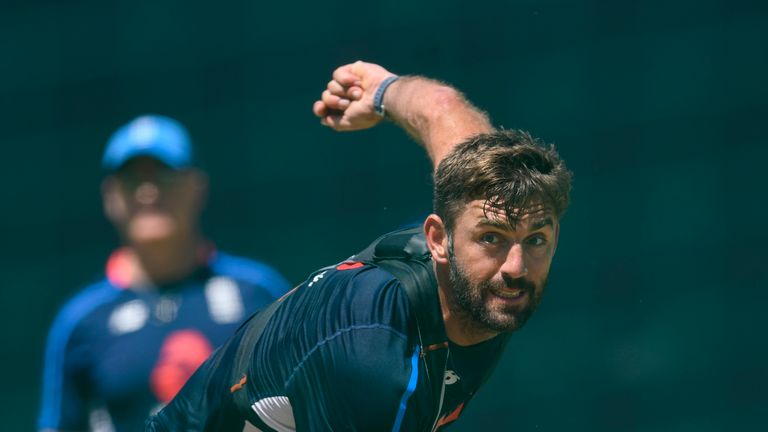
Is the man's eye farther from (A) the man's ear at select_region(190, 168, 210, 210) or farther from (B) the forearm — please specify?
(A) the man's ear at select_region(190, 168, 210, 210)

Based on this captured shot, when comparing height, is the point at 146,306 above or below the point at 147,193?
below

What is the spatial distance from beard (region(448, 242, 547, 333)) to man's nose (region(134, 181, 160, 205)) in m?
1.39

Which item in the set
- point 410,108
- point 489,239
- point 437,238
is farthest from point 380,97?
point 489,239

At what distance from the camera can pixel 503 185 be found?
2.22 metres

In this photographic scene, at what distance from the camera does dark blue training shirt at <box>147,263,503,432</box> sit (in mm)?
2207

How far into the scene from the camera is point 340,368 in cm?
222

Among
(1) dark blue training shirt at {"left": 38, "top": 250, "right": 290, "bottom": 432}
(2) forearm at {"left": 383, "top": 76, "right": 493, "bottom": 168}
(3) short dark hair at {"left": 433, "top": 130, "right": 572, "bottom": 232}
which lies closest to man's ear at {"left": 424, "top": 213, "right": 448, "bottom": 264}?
(3) short dark hair at {"left": 433, "top": 130, "right": 572, "bottom": 232}

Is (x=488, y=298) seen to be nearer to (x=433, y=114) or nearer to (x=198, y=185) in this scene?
(x=433, y=114)

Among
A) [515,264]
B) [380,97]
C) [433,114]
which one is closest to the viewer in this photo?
[515,264]

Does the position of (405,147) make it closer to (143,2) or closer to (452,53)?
(452,53)

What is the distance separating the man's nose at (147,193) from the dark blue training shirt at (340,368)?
3.37 feet

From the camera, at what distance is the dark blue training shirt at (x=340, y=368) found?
2.21 metres

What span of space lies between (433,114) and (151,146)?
3.76 feet

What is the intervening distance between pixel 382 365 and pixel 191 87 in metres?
3.06
